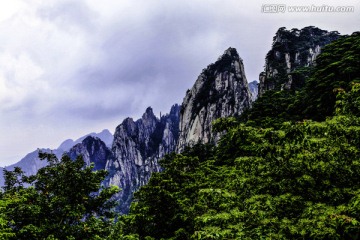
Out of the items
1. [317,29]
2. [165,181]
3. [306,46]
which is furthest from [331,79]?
[317,29]

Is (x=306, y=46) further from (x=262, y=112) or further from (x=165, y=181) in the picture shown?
(x=165, y=181)

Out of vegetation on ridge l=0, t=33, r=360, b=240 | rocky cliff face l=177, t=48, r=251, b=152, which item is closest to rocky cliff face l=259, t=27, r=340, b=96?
rocky cliff face l=177, t=48, r=251, b=152

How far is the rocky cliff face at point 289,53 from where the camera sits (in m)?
88.4

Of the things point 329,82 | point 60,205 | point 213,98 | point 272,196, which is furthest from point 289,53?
point 272,196

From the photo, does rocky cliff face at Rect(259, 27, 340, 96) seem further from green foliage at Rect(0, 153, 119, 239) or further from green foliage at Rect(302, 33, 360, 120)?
green foliage at Rect(0, 153, 119, 239)

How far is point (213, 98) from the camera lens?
111 meters

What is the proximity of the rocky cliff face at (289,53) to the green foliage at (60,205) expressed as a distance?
236 ft

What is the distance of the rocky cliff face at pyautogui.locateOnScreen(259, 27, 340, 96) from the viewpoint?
8838cm

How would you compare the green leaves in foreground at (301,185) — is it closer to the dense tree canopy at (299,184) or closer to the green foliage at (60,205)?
the dense tree canopy at (299,184)

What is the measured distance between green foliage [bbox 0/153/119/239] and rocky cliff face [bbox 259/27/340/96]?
71.8m

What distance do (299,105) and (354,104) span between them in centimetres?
2823

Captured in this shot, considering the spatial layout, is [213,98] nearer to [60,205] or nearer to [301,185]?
[60,205]

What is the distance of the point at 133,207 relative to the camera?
20578 millimetres

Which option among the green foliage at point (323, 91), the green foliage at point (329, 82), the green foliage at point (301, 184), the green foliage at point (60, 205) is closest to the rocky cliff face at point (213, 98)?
the green foliage at point (323, 91)
